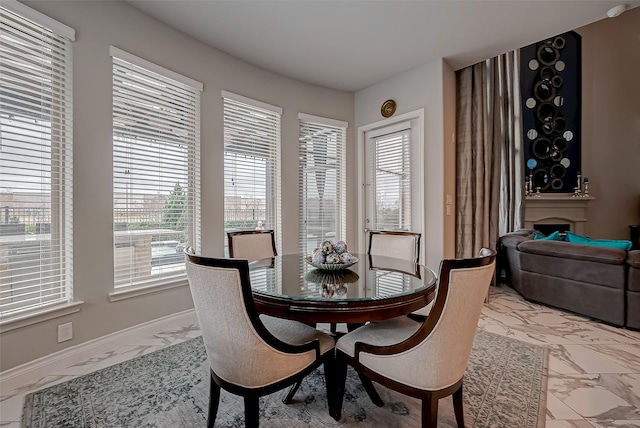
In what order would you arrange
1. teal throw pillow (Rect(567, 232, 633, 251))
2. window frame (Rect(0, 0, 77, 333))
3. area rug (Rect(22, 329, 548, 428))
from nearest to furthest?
area rug (Rect(22, 329, 548, 428))
window frame (Rect(0, 0, 77, 333))
teal throw pillow (Rect(567, 232, 633, 251))

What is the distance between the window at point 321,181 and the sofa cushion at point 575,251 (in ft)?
7.40

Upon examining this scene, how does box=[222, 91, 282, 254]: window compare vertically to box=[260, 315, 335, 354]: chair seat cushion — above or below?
above

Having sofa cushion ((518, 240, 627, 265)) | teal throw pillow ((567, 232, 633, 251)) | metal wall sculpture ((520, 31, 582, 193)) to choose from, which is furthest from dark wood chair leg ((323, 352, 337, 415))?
metal wall sculpture ((520, 31, 582, 193))

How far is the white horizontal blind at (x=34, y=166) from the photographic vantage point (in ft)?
6.02

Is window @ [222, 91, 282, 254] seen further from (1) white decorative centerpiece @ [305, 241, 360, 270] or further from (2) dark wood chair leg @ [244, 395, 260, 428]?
(2) dark wood chair leg @ [244, 395, 260, 428]

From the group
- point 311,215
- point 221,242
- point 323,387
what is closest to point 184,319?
point 221,242

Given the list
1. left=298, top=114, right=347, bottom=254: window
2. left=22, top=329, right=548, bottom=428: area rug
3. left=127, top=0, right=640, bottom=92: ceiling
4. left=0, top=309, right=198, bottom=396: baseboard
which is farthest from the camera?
left=298, top=114, right=347, bottom=254: window

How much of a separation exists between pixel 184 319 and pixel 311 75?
3126 mm

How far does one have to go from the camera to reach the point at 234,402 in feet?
5.46

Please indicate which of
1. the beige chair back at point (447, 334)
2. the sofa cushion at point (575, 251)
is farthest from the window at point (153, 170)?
the sofa cushion at point (575, 251)

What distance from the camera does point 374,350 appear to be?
133 centimetres

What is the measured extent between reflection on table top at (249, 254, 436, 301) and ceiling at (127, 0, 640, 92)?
210 cm

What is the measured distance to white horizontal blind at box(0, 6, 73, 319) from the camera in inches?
72.3

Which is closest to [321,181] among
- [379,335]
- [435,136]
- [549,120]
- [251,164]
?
[251,164]
